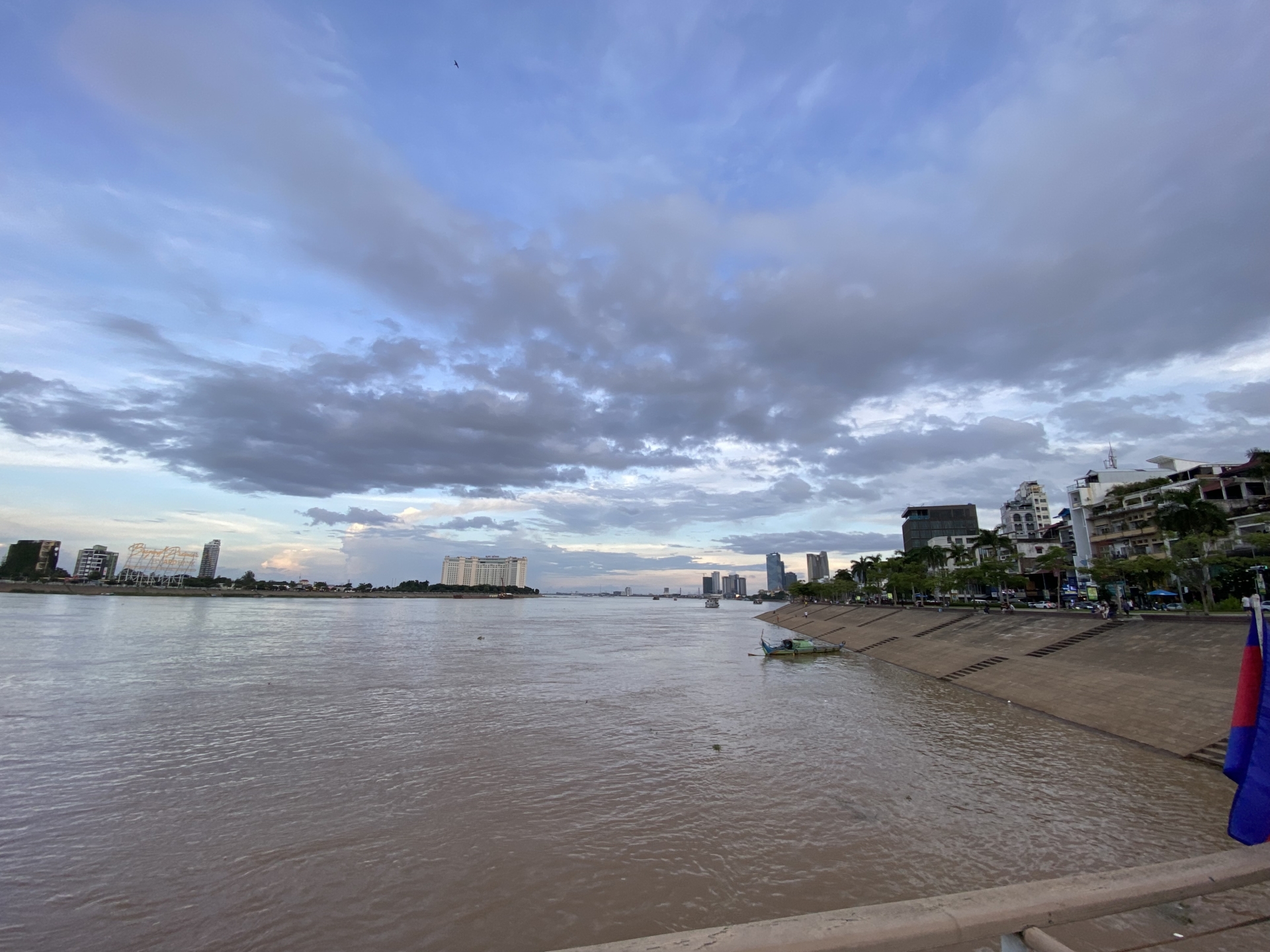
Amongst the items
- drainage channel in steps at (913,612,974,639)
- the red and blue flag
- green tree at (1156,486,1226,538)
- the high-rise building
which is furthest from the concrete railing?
the high-rise building

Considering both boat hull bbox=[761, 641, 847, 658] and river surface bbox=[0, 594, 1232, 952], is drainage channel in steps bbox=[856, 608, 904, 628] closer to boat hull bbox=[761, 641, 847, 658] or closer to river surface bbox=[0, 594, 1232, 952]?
boat hull bbox=[761, 641, 847, 658]

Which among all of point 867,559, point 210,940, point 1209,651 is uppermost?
point 867,559

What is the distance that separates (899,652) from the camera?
176 feet

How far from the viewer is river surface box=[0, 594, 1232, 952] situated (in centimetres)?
1063

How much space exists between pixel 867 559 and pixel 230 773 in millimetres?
144992

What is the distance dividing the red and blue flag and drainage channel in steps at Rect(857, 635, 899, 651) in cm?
5863

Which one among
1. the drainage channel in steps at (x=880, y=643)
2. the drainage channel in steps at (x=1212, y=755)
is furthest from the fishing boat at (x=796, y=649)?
the drainage channel in steps at (x=1212, y=755)

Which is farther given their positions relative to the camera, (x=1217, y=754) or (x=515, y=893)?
(x=1217, y=754)

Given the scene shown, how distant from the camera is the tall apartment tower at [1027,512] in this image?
152375 mm

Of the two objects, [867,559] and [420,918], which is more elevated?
[867,559]

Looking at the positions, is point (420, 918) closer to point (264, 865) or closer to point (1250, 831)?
point (264, 865)

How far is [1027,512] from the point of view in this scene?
154 meters

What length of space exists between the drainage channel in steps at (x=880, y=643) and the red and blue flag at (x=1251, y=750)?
2308 inches

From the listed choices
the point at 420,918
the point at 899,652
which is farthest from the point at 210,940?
the point at 899,652
